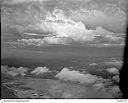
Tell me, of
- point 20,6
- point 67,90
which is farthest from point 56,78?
point 20,6

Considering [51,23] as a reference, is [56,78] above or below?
below

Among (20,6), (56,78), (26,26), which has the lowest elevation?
(56,78)

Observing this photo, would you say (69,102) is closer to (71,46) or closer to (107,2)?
(71,46)

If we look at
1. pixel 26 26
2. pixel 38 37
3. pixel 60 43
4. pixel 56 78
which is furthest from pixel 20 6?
pixel 56 78

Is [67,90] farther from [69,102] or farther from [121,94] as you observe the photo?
[121,94]

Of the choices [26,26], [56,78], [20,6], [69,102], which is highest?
[20,6]

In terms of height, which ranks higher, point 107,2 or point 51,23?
point 107,2

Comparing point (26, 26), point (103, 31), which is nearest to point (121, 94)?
point (103, 31)
